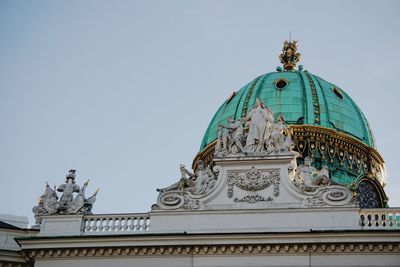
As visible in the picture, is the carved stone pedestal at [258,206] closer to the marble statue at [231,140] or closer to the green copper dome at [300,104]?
the marble statue at [231,140]

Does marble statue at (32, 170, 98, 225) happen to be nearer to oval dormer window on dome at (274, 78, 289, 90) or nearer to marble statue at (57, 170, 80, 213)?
marble statue at (57, 170, 80, 213)

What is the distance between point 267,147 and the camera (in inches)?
1134

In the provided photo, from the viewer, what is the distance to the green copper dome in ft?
127

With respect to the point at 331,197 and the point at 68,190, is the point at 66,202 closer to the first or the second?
the point at 68,190

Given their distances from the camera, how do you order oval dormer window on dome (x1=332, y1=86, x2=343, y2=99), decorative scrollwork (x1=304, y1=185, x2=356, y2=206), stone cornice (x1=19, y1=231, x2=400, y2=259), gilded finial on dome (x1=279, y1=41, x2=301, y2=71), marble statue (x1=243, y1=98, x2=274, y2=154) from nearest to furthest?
stone cornice (x1=19, y1=231, x2=400, y2=259) → decorative scrollwork (x1=304, y1=185, x2=356, y2=206) → marble statue (x1=243, y1=98, x2=274, y2=154) → oval dormer window on dome (x1=332, y1=86, x2=343, y2=99) → gilded finial on dome (x1=279, y1=41, x2=301, y2=71)

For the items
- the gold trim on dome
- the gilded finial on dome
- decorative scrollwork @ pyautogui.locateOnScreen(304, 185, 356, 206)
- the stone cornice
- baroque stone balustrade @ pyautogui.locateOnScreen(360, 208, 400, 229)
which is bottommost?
the stone cornice

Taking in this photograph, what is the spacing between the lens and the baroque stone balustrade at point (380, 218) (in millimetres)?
27000

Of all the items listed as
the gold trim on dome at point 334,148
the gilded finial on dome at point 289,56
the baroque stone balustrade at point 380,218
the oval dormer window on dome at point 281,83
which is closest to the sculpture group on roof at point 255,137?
the baroque stone balustrade at point 380,218

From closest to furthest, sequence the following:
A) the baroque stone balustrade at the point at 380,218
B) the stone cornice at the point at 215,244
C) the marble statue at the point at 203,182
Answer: the stone cornice at the point at 215,244 → the baroque stone balustrade at the point at 380,218 → the marble statue at the point at 203,182

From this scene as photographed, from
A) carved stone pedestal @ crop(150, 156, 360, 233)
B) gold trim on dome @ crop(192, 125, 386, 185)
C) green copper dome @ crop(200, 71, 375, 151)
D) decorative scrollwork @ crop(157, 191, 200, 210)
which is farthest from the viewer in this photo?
green copper dome @ crop(200, 71, 375, 151)

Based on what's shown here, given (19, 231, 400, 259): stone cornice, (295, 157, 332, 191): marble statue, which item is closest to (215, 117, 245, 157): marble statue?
(295, 157, 332, 191): marble statue

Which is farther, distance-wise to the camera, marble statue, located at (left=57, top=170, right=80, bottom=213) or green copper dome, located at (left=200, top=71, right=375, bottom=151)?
green copper dome, located at (left=200, top=71, right=375, bottom=151)

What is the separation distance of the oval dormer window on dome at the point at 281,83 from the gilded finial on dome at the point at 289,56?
11.2 ft

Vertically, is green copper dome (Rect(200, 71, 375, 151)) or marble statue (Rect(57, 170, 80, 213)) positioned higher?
green copper dome (Rect(200, 71, 375, 151))
